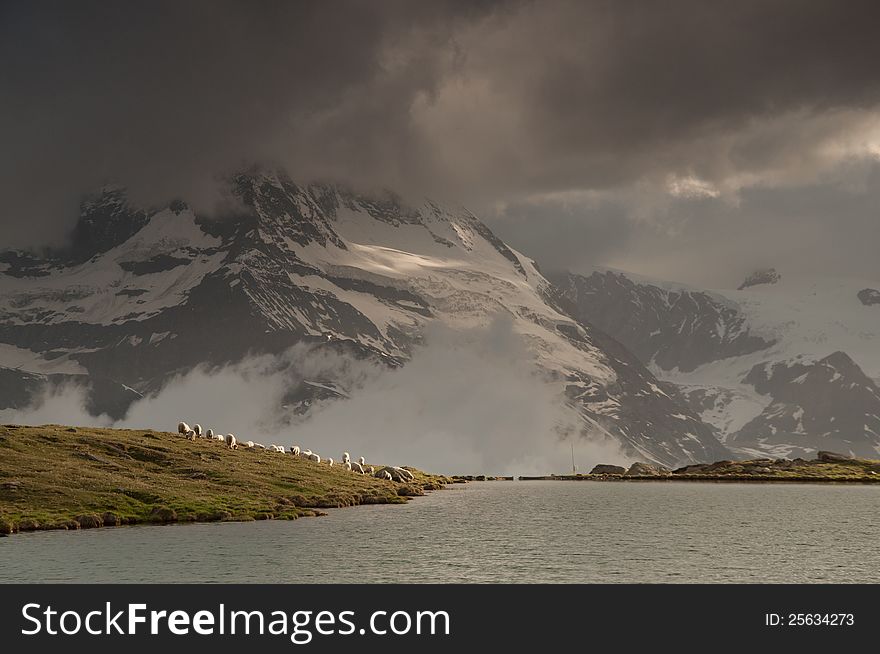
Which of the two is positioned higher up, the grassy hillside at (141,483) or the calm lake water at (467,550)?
the grassy hillside at (141,483)

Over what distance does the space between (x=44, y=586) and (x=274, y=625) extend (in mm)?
20318

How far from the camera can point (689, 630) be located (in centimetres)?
5616

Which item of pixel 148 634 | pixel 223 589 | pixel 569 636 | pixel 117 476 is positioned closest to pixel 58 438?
pixel 117 476

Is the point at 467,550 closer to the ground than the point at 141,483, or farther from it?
closer to the ground

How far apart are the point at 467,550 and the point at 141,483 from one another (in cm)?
6064

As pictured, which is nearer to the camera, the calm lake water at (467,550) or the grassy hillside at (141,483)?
the calm lake water at (467,550)

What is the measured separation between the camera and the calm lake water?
247 ft

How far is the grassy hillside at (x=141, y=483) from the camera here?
4641 inches

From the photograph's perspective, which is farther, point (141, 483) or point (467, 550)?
point (141, 483)

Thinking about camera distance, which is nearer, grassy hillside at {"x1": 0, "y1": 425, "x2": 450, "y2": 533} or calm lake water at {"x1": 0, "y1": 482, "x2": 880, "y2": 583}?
calm lake water at {"x1": 0, "y1": 482, "x2": 880, "y2": 583}

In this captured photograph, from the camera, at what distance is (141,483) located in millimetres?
135250

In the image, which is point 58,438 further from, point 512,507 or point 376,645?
point 376,645

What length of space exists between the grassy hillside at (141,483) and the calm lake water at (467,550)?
858 centimetres

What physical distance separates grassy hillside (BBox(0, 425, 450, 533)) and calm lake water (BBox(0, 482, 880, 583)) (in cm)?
858
